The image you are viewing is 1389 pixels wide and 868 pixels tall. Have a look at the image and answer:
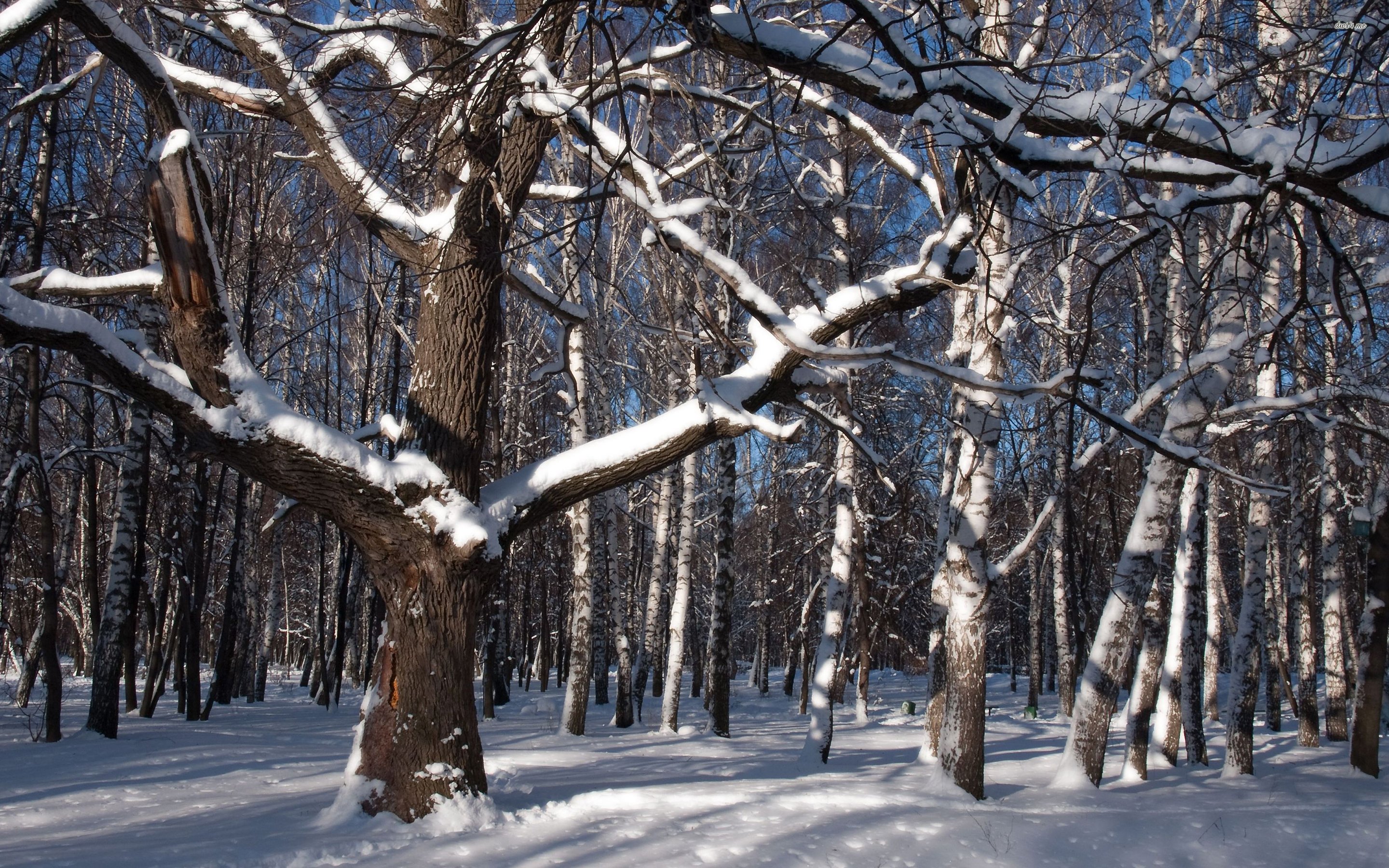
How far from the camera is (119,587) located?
991 cm

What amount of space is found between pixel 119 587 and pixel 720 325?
28.4 ft

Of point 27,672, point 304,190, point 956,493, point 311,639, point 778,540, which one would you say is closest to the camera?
point 956,493

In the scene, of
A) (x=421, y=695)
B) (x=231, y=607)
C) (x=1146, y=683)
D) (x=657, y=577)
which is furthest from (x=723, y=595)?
(x=421, y=695)

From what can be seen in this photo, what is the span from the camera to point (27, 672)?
12.1 metres

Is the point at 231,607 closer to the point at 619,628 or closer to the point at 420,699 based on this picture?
the point at 619,628

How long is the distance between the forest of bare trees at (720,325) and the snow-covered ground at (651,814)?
0.50 meters

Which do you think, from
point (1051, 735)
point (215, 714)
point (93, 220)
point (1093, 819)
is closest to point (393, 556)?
point (1093, 819)

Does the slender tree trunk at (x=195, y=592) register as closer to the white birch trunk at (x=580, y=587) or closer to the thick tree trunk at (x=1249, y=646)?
the white birch trunk at (x=580, y=587)

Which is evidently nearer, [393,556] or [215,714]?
[393,556]

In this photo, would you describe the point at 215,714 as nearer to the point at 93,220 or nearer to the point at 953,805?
the point at 93,220

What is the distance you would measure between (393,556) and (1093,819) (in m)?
4.78

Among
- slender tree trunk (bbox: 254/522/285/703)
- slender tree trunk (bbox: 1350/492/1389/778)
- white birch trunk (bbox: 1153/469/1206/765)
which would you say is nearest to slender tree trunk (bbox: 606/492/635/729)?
slender tree trunk (bbox: 254/522/285/703)

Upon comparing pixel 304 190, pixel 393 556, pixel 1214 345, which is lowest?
pixel 393 556

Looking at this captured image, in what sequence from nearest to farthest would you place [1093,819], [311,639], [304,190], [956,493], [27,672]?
1. [1093,819]
2. [956,493]
3. [27,672]
4. [304,190]
5. [311,639]
